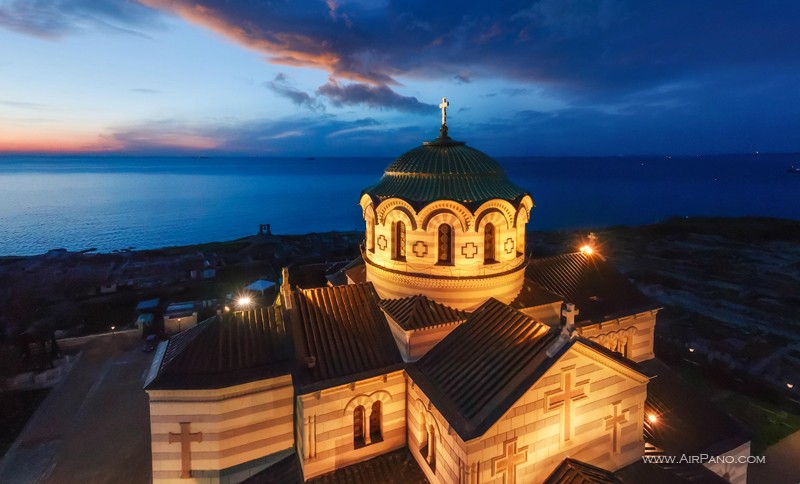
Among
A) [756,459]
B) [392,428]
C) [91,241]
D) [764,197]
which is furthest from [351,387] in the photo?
[764,197]

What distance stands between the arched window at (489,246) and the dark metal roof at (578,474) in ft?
20.5

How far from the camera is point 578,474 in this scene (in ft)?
31.8

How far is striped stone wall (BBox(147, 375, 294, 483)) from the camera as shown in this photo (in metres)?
10.7

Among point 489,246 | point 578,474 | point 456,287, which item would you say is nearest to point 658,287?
point 489,246

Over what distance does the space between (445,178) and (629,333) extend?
1073 cm

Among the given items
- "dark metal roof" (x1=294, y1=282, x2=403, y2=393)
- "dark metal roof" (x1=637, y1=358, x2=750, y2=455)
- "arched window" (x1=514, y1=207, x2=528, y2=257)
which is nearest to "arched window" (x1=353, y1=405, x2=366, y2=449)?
"dark metal roof" (x1=294, y1=282, x2=403, y2=393)

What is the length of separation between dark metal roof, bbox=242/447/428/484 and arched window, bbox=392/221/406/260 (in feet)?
20.6

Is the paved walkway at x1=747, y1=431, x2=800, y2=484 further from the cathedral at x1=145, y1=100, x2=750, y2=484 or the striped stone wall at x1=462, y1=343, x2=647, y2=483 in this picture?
the striped stone wall at x1=462, y1=343, x2=647, y2=483

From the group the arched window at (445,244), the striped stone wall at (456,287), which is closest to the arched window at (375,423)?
the striped stone wall at (456,287)

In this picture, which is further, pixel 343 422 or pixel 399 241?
pixel 399 241

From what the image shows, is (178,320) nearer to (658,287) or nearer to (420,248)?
(420,248)

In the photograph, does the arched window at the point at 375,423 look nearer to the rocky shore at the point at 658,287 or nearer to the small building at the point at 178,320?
the rocky shore at the point at 658,287

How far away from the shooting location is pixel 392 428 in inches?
468

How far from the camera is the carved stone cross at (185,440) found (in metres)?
10.9
